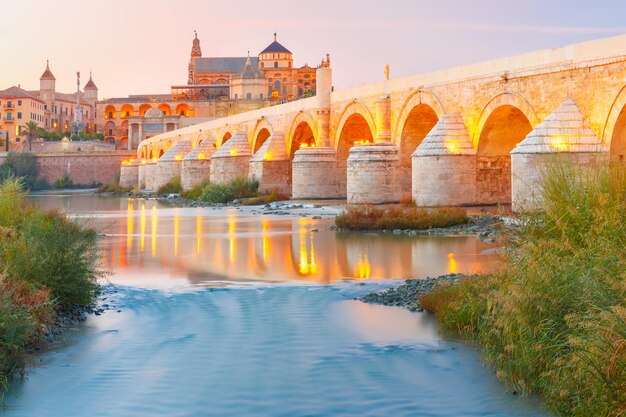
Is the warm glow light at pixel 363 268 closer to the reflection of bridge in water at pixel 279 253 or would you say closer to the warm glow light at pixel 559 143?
the reflection of bridge in water at pixel 279 253

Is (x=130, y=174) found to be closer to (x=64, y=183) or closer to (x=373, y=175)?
(x=64, y=183)

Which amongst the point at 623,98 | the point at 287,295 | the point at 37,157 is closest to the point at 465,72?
the point at 623,98

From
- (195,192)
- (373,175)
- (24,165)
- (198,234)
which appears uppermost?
(24,165)

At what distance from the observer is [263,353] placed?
22.6 feet

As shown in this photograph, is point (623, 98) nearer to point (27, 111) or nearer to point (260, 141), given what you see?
point (260, 141)

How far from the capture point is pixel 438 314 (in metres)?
7.80

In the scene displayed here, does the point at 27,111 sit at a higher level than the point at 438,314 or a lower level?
higher

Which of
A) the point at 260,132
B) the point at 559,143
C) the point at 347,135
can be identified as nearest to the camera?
the point at 559,143

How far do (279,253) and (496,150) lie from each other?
8897mm

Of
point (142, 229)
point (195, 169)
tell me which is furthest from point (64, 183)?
point (142, 229)

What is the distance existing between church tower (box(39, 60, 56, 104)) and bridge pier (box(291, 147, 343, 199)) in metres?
71.0

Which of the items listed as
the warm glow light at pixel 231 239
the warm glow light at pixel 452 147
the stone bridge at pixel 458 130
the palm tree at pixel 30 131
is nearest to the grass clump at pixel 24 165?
the palm tree at pixel 30 131

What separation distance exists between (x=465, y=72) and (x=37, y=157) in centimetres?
4739

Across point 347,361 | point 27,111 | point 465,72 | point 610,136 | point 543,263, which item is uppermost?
point 27,111
